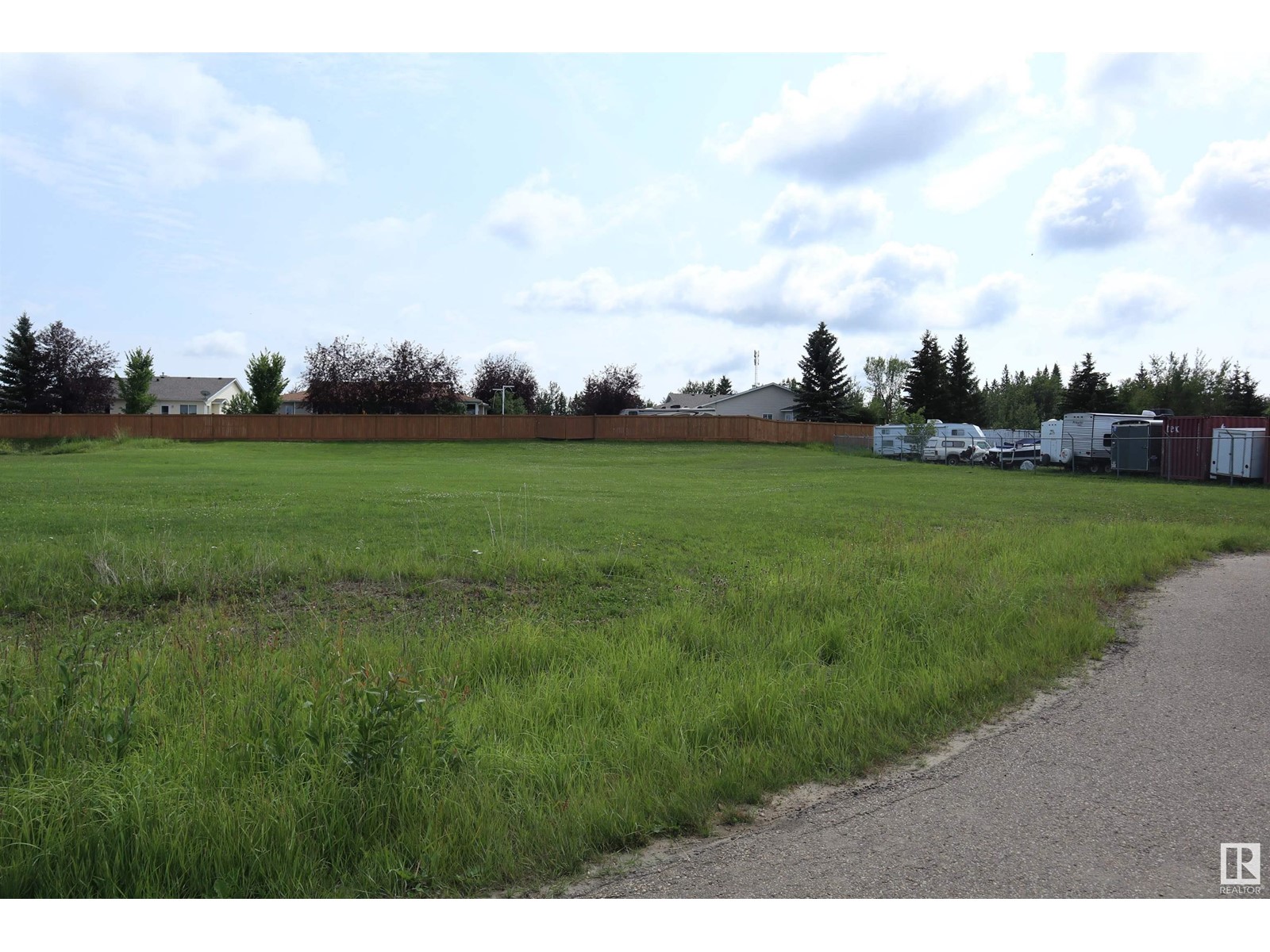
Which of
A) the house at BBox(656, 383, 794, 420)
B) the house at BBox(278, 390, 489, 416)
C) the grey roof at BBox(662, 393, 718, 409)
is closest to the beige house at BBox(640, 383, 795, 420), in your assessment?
the house at BBox(656, 383, 794, 420)

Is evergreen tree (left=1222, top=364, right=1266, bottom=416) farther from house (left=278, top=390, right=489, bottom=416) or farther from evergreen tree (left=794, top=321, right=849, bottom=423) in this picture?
house (left=278, top=390, right=489, bottom=416)

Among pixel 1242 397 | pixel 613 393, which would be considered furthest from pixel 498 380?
pixel 1242 397

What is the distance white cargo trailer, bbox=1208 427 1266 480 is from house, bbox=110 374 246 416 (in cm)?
9354

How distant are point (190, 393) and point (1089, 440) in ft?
316

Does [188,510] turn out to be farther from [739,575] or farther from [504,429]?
[504,429]

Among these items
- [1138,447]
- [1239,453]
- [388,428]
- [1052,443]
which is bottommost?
[1239,453]

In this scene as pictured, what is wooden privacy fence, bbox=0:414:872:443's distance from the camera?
184 feet

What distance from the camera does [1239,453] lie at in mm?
31906

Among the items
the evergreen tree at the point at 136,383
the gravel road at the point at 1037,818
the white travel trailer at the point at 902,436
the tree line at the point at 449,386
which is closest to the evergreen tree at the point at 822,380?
the tree line at the point at 449,386

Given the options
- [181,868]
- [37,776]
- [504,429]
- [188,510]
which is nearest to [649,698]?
[181,868]

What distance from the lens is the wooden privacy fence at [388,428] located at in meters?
56.1

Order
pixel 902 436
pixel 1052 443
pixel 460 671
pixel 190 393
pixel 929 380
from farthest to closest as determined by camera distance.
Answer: pixel 190 393 < pixel 929 380 < pixel 902 436 < pixel 1052 443 < pixel 460 671

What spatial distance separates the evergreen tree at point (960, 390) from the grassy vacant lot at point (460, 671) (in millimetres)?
71558

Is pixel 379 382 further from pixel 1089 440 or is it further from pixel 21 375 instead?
pixel 1089 440
